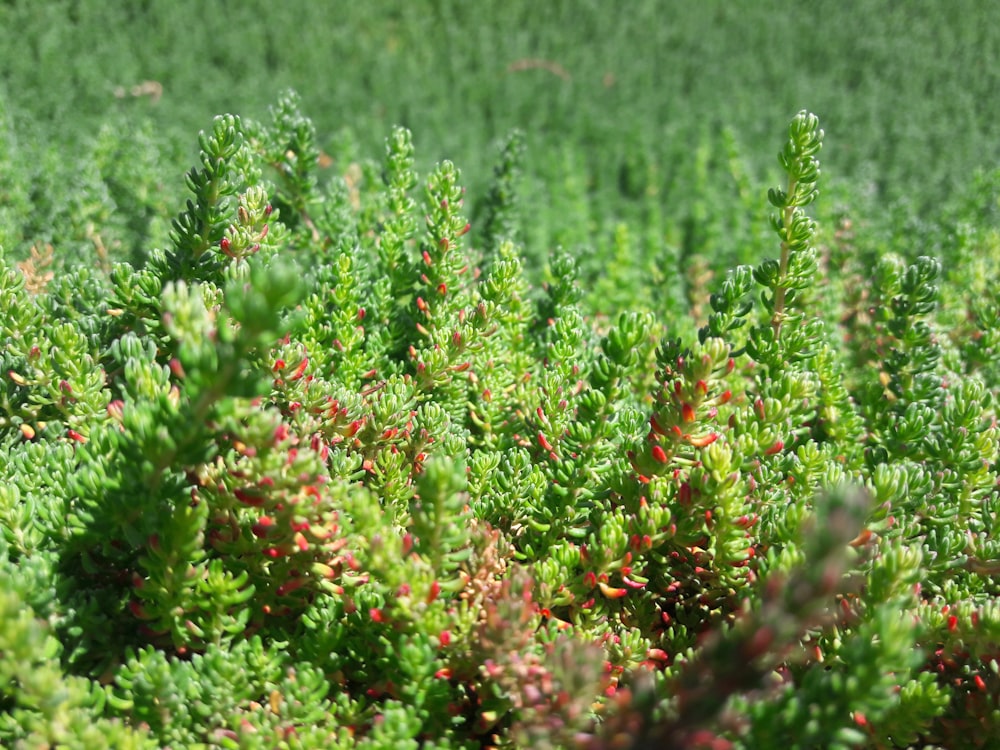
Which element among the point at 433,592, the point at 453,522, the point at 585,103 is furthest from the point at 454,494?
the point at 585,103

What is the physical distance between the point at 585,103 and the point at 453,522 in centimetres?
537

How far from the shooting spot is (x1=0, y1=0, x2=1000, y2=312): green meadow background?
11.8 ft

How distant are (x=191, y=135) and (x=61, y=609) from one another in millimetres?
4184

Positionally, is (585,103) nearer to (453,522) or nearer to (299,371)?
(299,371)

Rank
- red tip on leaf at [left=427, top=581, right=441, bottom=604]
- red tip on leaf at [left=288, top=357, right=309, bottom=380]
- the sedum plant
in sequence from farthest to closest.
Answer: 1. red tip on leaf at [left=288, top=357, right=309, bottom=380]
2. red tip on leaf at [left=427, top=581, right=441, bottom=604]
3. the sedum plant

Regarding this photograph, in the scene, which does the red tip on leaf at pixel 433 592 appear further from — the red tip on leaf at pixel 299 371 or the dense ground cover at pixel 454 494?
the red tip on leaf at pixel 299 371

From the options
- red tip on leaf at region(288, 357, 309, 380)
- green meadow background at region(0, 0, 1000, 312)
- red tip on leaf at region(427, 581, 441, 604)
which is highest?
green meadow background at region(0, 0, 1000, 312)

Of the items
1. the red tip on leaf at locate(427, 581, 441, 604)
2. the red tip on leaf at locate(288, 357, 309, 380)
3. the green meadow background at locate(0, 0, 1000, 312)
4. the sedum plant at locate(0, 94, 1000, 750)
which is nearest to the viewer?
the sedum plant at locate(0, 94, 1000, 750)

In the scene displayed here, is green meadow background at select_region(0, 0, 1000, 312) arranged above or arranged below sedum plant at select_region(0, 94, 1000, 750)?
above

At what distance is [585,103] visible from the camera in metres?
5.92

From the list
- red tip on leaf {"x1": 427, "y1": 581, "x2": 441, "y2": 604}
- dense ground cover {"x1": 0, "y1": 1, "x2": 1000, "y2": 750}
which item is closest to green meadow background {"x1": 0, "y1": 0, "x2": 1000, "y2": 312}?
dense ground cover {"x1": 0, "y1": 1, "x2": 1000, "y2": 750}

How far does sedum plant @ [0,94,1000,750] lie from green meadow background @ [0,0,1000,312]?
1339 mm

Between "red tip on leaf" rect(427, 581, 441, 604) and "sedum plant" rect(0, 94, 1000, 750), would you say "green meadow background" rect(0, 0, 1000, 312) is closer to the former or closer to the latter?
"sedum plant" rect(0, 94, 1000, 750)

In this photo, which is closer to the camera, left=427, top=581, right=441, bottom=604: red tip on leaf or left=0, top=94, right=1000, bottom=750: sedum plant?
left=0, top=94, right=1000, bottom=750: sedum plant
